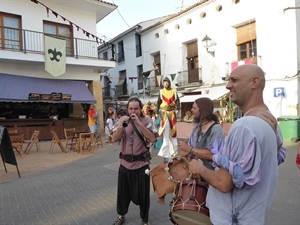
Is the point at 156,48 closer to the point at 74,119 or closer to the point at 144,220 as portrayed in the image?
the point at 74,119

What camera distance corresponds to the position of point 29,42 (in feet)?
51.4

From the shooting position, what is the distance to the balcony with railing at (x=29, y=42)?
49.2ft

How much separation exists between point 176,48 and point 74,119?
34.6 feet

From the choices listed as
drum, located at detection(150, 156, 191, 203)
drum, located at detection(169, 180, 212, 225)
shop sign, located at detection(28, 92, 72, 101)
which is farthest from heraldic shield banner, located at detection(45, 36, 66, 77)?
drum, located at detection(169, 180, 212, 225)

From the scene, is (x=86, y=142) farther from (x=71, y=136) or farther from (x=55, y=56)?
(x=55, y=56)

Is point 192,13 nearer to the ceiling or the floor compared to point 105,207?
nearer to the ceiling

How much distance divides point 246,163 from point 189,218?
83cm

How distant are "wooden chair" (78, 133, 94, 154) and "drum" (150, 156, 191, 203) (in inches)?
339

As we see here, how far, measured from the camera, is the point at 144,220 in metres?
4.07

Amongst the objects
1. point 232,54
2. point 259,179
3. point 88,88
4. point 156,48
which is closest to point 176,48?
point 156,48

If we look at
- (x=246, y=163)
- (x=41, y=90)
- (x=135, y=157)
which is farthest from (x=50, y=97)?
(x=246, y=163)

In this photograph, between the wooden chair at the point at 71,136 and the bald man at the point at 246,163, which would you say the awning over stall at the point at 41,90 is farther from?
the bald man at the point at 246,163

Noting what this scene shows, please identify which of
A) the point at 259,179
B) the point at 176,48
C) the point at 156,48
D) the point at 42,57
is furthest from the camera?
the point at 156,48

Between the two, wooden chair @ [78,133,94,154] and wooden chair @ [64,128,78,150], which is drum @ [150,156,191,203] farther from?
wooden chair @ [64,128,78,150]
